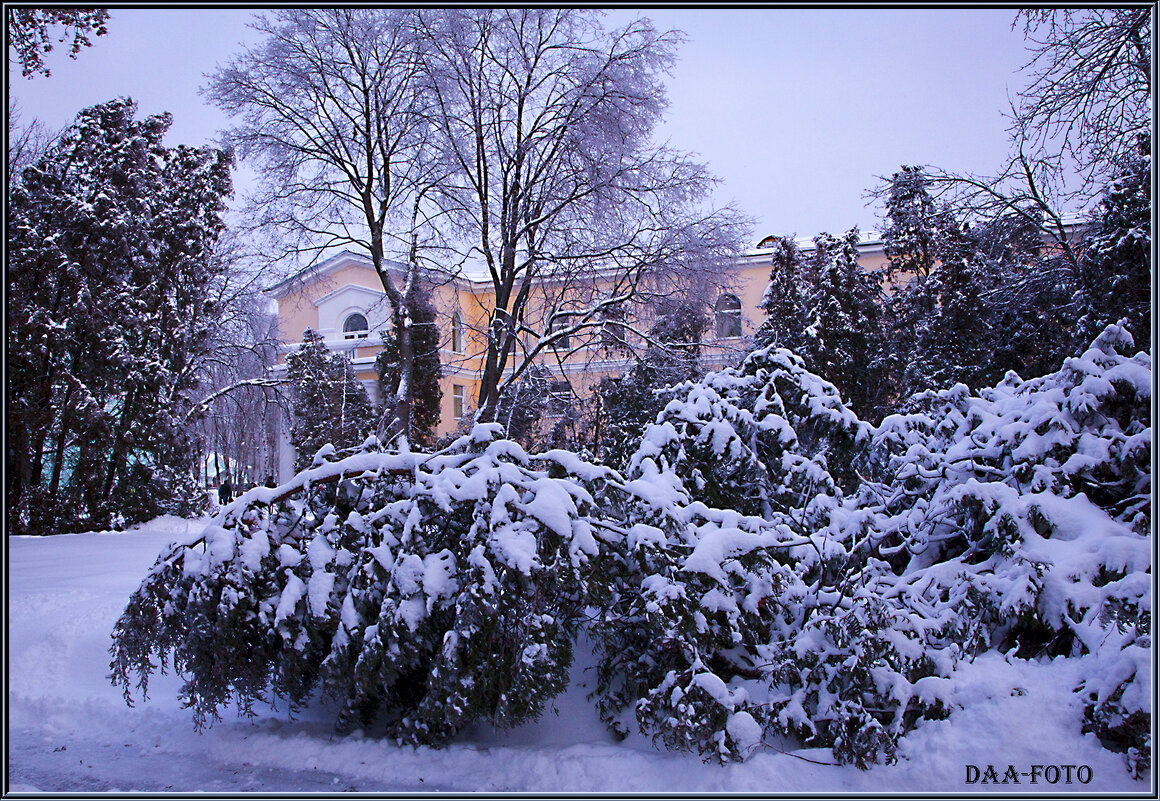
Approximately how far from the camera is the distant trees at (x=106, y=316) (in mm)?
13805

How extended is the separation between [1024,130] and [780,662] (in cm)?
589

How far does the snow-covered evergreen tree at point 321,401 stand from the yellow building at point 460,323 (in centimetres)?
121

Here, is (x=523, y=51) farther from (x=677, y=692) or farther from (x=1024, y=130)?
(x=677, y=692)

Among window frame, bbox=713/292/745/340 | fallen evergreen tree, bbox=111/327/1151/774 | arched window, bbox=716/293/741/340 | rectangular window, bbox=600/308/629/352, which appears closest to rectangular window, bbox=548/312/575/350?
rectangular window, bbox=600/308/629/352

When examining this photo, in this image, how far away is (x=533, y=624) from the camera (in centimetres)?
393

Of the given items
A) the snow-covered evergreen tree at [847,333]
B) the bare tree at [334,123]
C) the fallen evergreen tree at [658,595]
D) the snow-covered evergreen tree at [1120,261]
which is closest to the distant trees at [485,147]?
the bare tree at [334,123]

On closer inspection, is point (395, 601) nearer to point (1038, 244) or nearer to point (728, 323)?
point (1038, 244)

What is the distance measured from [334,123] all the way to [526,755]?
41.1 feet

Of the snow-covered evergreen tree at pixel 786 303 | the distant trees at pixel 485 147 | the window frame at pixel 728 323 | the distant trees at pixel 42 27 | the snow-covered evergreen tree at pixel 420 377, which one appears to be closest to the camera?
the distant trees at pixel 42 27

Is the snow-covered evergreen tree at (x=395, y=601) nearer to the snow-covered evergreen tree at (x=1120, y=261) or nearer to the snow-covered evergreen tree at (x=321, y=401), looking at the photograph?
the snow-covered evergreen tree at (x=1120, y=261)

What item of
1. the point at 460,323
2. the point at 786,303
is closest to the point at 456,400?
the point at 460,323

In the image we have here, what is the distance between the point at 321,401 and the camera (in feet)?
71.0

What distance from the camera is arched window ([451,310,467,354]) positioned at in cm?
1577

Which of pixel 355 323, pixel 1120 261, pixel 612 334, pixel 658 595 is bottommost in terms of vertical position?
pixel 658 595
